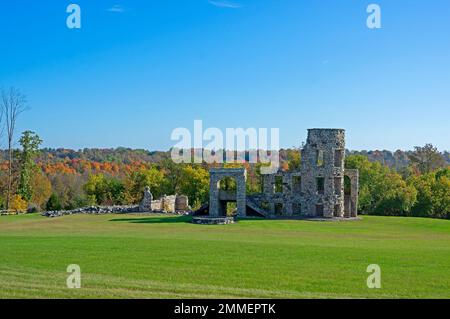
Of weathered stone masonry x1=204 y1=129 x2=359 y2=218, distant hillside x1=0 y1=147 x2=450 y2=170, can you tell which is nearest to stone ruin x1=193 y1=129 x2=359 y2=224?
weathered stone masonry x1=204 y1=129 x2=359 y2=218

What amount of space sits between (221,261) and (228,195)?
91.0ft

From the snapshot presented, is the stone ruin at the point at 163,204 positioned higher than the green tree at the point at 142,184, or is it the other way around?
the green tree at the point at 142,184

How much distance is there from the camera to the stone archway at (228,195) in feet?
147

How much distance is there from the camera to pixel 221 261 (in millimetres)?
18578

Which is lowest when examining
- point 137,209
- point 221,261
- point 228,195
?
point 137,209

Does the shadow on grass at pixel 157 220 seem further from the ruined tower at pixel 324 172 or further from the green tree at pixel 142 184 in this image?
the green tree at pixel 142 184

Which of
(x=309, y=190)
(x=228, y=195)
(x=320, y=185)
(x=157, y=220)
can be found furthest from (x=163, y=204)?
(x=320, y=185)

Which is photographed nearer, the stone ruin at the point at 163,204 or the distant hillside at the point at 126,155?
the stone ruin at the point at 163,204

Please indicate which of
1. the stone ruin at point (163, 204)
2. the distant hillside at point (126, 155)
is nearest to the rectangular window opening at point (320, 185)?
the stone ruin at point (163, 204)

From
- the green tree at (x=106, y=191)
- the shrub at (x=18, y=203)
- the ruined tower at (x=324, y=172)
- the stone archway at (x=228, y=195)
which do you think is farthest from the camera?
the green tree at (x=106, y=191)

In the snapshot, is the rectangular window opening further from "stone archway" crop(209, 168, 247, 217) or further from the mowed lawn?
the mowed lawn

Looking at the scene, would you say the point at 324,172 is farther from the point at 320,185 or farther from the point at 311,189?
the point at 320,185
